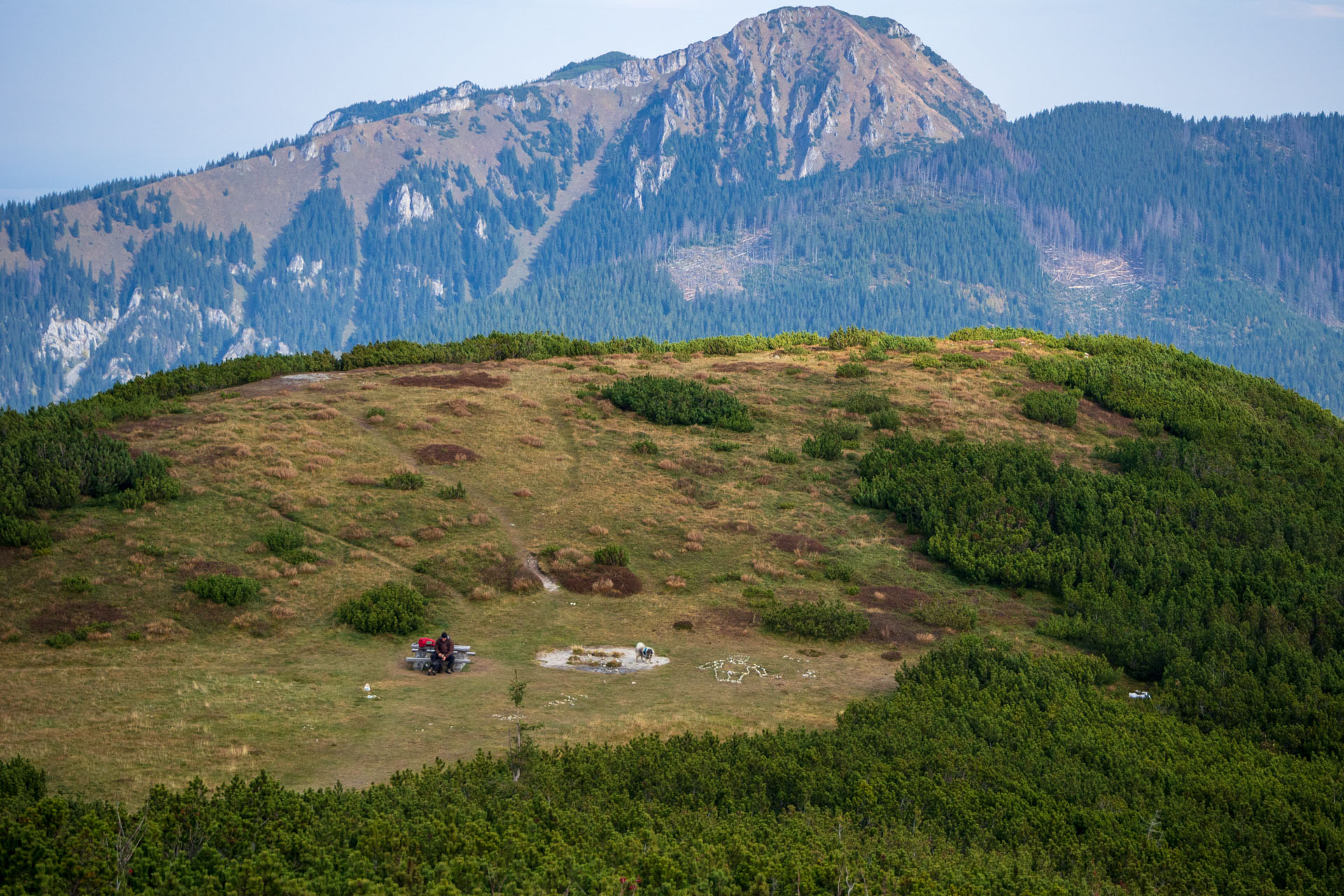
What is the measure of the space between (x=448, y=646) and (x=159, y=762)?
740cm

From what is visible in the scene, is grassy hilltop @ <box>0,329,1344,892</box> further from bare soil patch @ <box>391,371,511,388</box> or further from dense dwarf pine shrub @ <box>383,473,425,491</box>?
bare soil patch @ <box>391,371,511,388</box>

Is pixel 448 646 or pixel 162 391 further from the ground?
pixel 162 391

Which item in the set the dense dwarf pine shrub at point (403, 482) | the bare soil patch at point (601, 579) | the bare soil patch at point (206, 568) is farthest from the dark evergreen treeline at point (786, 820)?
the dense dwarf pine shrub at point (403, 482)

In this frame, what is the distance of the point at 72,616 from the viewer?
2341 cm

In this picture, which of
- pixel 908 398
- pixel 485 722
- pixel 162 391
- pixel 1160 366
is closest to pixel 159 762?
pixel 485 722

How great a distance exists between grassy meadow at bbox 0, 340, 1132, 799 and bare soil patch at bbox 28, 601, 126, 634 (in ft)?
0.58

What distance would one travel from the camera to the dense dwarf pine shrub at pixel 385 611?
25.8 meters

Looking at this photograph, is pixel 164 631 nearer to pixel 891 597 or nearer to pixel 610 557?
pixel 610 557

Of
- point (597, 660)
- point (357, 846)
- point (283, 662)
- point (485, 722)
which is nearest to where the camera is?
point (357, 846)

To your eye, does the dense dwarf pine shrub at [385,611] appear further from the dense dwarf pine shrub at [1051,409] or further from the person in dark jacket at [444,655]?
the dense dwarf pine shrub at [1051,409]

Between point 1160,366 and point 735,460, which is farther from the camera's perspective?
point 1160,366

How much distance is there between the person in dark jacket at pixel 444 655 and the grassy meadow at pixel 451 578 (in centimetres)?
58

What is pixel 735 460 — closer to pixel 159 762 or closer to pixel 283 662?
pixel 283 662

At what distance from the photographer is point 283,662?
2306 centimetres
